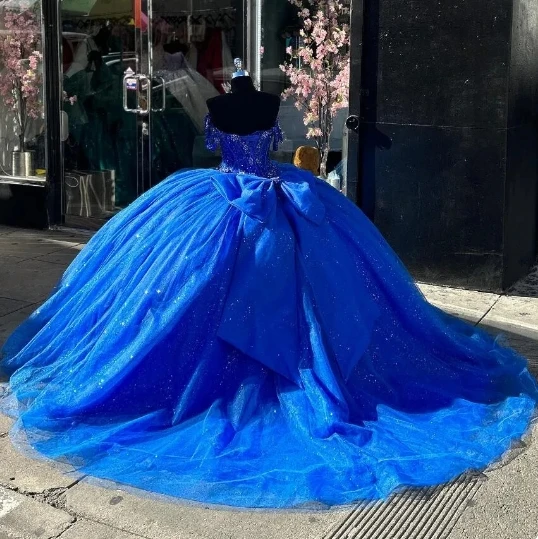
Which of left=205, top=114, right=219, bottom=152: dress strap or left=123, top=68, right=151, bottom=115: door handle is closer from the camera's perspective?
left=205, top=114, right=219, bottom=152: dress strap

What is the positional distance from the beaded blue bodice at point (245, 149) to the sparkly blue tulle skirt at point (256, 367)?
10 cm

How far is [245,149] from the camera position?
14.3ft

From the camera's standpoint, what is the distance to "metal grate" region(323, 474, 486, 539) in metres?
3.12

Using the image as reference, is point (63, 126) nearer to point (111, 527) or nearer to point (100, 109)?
point (100, 109)

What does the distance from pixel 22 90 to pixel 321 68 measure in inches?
121

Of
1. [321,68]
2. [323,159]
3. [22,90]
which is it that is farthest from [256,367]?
[22,90]

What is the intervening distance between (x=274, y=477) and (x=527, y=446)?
3.84 ft

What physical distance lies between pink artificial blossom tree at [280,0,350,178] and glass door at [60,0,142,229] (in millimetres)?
Result: 1509

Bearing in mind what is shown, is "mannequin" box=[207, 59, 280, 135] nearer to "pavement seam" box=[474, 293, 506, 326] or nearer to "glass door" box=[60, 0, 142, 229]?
"pavement seam" box=[474, 293, 506, 326]

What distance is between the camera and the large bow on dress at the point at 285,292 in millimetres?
3895

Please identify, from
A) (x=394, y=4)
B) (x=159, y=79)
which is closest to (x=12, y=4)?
(x=159, y=79)

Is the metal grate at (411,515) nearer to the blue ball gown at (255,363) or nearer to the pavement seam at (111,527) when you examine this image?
the blue ball gown at (255,363)

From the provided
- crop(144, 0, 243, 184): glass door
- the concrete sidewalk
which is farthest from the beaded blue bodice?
crop(144, 0, 243, 184): glass door

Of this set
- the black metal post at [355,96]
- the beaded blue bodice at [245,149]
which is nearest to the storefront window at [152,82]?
the black metal post at [355,96]
